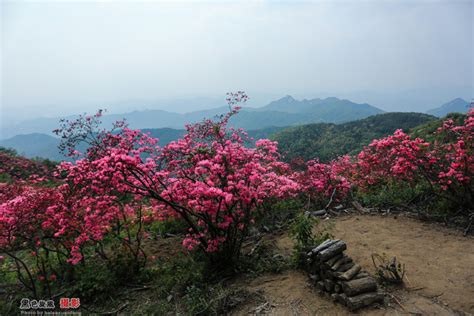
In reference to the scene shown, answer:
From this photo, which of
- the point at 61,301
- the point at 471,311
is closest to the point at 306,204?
the point at 471,311

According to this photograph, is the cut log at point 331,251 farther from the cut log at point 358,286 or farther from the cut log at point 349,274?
the cut log at point 358,286

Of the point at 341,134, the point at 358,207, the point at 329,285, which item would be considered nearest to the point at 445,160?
the point at 358,207

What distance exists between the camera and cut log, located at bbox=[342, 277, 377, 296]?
13.5 ft

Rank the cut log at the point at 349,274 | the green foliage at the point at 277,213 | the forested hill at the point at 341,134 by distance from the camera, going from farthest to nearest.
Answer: the forested hill at the point at 341,134
the green foliage at the point at 277,213
the cut log at the point at 349,274

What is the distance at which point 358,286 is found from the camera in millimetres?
4133

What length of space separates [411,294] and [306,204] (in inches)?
202

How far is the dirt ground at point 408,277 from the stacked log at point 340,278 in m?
0.15

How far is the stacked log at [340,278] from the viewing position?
4090 millimetres

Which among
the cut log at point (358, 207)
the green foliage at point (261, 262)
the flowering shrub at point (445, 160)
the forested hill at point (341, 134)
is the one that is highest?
the flowering shrub at point (445, 160)

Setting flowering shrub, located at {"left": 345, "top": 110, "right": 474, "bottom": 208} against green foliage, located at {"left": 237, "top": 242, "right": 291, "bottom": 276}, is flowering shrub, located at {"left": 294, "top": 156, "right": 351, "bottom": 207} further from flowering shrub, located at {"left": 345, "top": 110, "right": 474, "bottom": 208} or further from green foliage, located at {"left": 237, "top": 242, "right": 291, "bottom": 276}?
green foliage, located at {"left": 237, "top": 242, "right": 291, "bottom": 276}

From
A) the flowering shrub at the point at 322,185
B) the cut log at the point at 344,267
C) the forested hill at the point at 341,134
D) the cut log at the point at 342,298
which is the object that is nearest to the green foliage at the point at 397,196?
the flowering shrub at the point at 322,185

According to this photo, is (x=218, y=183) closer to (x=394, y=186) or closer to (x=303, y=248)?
(x=303, y=248)

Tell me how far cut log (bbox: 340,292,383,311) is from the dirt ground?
0.32ft

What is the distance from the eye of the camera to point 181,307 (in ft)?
16.0
